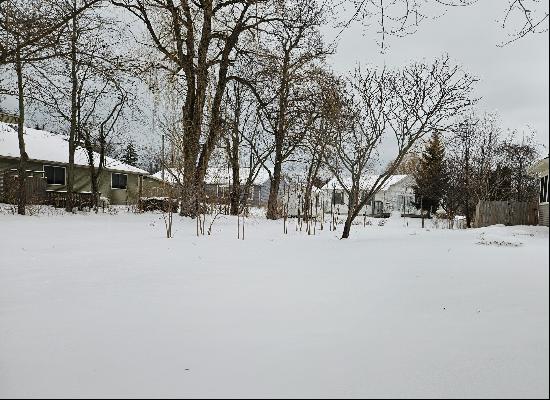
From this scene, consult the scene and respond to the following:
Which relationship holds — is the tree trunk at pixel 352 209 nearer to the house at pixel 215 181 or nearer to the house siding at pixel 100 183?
the house at pixel 215 181

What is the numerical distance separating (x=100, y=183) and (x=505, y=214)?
22.6 metres

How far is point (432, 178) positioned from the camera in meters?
28.1

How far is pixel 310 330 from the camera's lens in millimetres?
Answer: 2504

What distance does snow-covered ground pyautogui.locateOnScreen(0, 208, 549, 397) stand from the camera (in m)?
1.81

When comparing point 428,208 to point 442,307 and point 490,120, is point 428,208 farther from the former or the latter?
point 442,307

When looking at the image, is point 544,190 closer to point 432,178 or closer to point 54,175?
point 432,178

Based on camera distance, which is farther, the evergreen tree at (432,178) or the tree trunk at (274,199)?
the evergreen tree at (432,178)

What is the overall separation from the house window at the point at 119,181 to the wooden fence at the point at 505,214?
21614mm

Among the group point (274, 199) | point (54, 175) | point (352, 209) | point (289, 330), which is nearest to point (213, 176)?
point (274, 199)

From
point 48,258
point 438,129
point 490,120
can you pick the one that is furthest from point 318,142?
point 490,120

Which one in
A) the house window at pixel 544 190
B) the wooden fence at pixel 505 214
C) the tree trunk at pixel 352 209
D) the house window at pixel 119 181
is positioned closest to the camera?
the tree trunk at pixel 352 209

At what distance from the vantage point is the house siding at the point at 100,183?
74.6 feet

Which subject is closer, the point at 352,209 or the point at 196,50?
the point at 352,209

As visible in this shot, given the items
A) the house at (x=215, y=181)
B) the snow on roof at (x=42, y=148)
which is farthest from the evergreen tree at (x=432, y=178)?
the snow on roof at (x=42, y=148)
